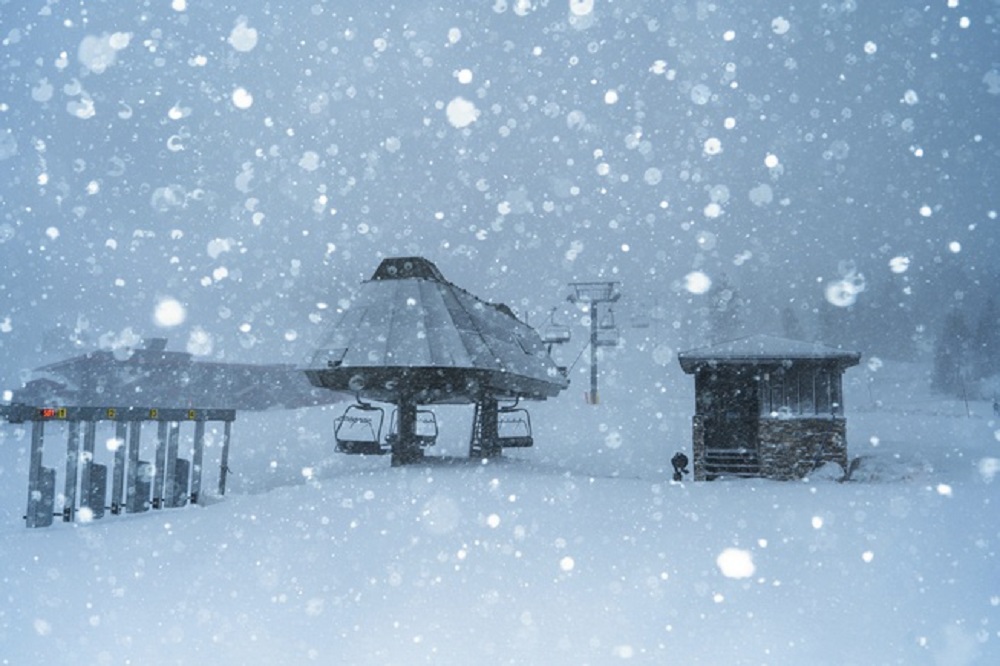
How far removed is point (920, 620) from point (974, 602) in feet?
3.08

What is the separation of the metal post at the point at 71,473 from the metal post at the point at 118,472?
88cm

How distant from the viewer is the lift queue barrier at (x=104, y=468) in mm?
11695

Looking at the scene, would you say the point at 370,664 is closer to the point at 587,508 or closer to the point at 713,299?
the point at 587,508

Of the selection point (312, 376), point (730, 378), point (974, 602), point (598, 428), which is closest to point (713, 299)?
point (598, 428)

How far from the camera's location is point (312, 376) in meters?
16.5

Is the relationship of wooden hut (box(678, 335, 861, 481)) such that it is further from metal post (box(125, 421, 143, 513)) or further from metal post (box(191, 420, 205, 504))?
metal post (box(125, 421, 143, 513))

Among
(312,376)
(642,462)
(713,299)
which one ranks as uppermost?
(713,299)

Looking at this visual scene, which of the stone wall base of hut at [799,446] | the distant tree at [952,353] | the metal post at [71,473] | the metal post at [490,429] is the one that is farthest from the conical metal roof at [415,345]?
the distant tree at [952,353]

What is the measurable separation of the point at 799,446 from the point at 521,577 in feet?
39.8

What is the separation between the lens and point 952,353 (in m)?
82.9

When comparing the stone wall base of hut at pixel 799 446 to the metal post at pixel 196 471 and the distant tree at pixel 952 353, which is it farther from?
the distant tree at pixel 952 353

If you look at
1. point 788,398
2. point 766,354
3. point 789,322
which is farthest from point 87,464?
point 789,322

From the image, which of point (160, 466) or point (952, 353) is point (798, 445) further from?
point (952, 353)

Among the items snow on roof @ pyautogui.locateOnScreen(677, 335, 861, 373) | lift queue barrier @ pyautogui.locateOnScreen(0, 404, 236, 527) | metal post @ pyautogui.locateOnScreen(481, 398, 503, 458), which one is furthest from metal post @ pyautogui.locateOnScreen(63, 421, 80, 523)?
snow on roof @ pyautogui.locateOnScreen(677, 335, 861, 373)
